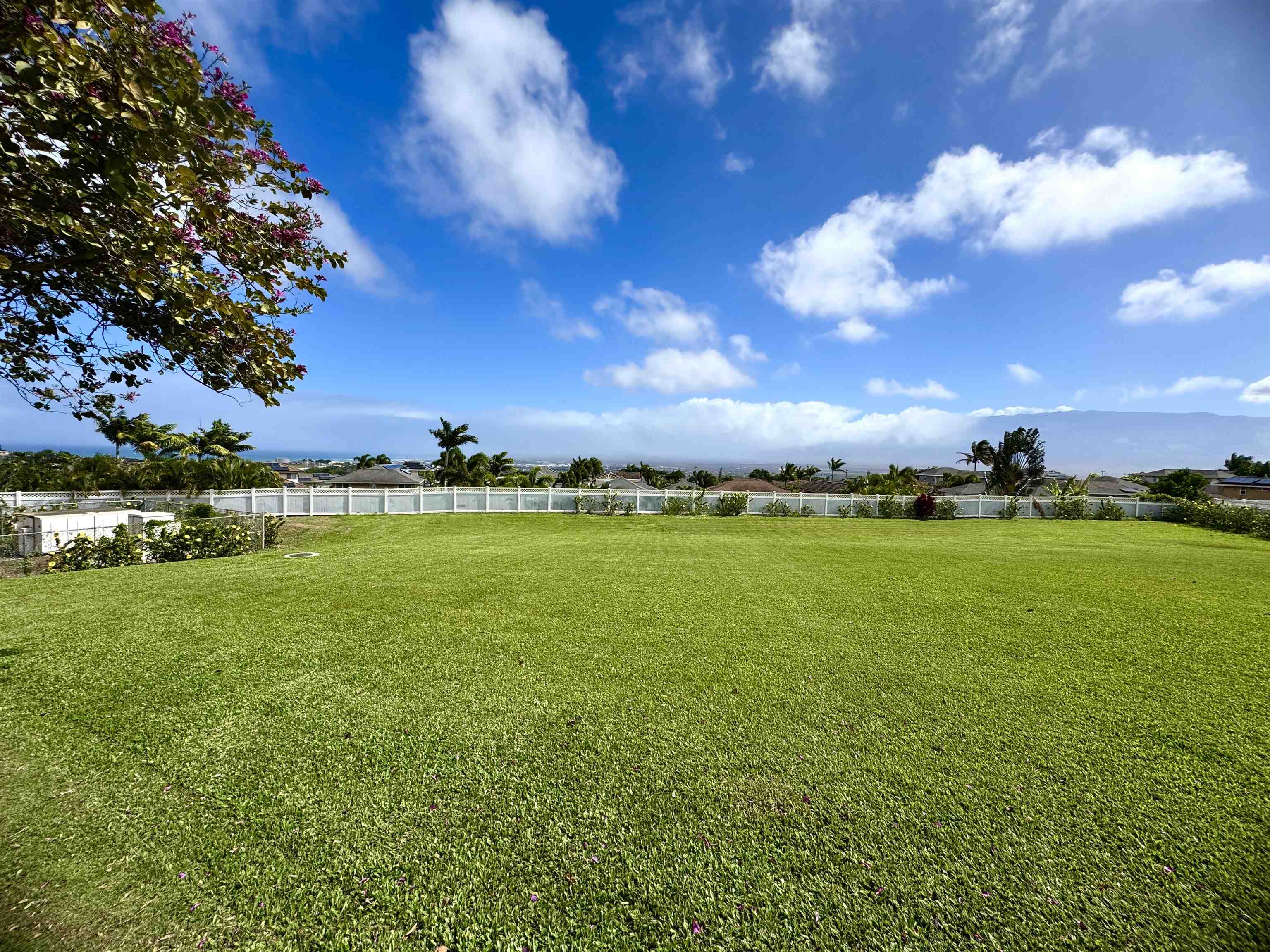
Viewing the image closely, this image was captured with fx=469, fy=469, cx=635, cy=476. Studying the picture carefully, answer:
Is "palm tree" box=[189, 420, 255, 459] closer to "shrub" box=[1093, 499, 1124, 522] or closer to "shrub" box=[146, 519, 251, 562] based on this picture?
"shrub" box=[146, 519, 251, 562]

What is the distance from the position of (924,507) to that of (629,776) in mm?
21266

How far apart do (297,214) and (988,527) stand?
72.1 ft

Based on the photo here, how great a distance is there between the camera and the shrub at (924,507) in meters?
19.9

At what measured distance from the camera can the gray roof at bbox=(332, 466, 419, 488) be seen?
33.5m

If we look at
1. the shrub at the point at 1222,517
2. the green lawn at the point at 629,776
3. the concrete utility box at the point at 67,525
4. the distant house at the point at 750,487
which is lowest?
the green lawn at the point at 629,776

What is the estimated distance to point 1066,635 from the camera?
493cm

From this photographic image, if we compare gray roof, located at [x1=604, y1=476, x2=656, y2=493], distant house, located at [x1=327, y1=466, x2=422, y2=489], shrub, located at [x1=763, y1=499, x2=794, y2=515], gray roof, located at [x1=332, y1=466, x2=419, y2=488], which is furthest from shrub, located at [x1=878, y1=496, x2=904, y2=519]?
gray roof, located at [x1=332, y1=466, x2=419, y2=488]

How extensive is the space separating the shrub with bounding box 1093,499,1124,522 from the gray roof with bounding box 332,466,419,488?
124ft

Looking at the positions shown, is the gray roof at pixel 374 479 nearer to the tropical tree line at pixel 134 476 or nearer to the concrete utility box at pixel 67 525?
the tropical tree line at pixel 134 476

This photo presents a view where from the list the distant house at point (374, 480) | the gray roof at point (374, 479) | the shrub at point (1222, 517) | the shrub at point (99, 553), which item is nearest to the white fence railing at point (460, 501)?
the shrub at point (1222, 517)

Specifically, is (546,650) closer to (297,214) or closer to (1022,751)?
(1022,751)

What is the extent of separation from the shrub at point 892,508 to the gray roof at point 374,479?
29.0 metres

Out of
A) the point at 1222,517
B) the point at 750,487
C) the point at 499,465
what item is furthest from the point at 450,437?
the point at 1222,517

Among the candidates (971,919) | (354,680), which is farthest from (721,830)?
(354,680)
